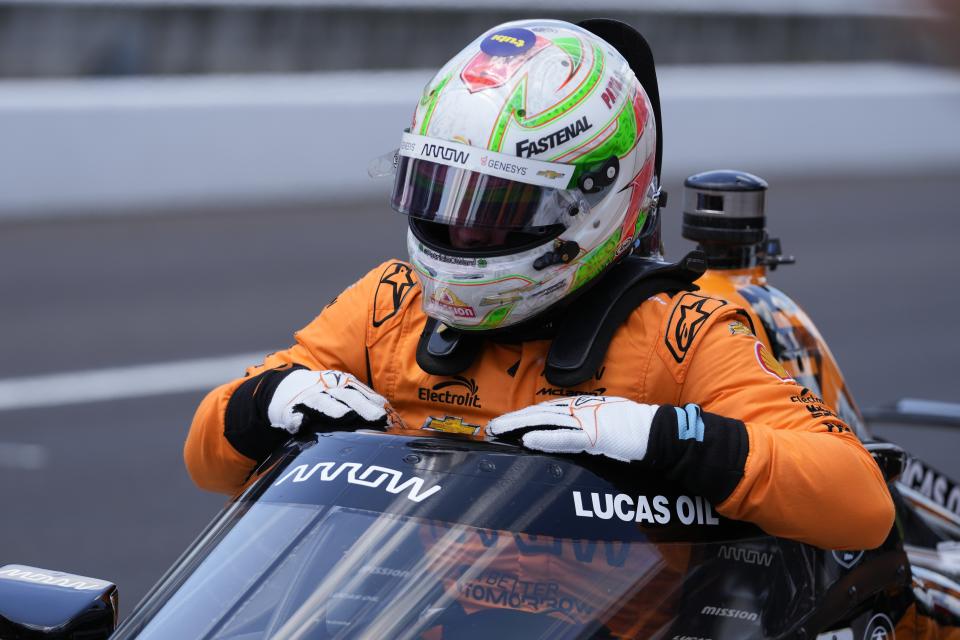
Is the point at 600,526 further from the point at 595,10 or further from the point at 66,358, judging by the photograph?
the point at 595,10

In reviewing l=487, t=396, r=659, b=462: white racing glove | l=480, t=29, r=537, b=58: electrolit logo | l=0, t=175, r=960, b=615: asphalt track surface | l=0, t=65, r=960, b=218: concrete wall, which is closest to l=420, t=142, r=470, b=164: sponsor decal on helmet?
l=480, t=29, r=537, b=58: electrolit logo

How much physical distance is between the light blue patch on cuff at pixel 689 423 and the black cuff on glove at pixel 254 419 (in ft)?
2.83

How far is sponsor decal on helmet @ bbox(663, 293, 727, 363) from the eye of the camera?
321cm

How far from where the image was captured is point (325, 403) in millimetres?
3023

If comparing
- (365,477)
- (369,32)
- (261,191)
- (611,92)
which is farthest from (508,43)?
(369,32)

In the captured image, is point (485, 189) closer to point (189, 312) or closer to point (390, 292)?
point (390, 292)

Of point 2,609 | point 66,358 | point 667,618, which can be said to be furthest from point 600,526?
point 66,358

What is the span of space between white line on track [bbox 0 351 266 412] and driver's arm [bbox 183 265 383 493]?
5257mm

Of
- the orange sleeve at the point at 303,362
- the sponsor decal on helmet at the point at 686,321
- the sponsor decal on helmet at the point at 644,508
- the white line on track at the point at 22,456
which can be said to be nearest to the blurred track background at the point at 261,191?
the white line on track at the point at 22,456

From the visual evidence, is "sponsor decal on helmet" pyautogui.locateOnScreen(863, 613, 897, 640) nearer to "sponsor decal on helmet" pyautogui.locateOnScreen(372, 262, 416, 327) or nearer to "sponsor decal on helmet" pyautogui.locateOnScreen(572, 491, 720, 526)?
"sponsor decal on helmet" pyautogui.locateOnScreen(572, 491, 720, 526)

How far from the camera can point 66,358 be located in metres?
9.47

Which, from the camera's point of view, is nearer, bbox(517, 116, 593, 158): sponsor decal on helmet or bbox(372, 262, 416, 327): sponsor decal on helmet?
bbox(517, 116, 593, 158): sponsor decal on helmet

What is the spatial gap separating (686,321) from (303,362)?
3.01ft

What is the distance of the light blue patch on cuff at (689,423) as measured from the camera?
277 cm
